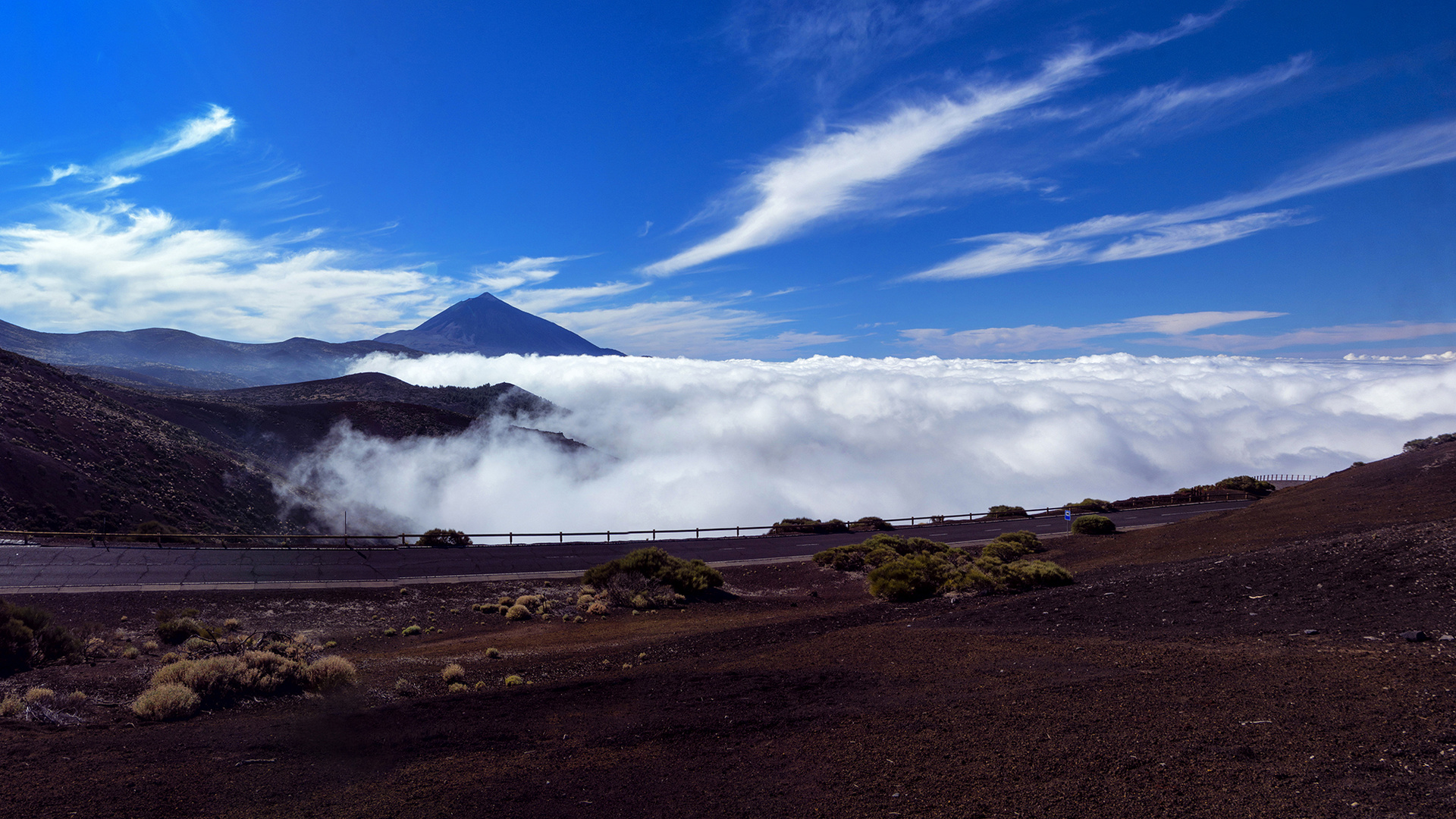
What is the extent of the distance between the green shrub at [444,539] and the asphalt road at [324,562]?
1.50 metres

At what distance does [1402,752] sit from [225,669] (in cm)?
1426

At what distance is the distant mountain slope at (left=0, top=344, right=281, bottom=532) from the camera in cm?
3619

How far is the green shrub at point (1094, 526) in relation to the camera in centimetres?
3250

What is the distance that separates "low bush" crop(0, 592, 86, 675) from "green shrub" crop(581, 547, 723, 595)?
1301 centimetres

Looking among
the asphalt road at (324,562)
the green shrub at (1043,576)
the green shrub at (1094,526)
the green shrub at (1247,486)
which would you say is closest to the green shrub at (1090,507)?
the asphalt road at (324,562)

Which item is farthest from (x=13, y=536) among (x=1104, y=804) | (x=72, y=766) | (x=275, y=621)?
(x=1104, y=804)

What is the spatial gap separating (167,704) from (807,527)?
1388 inches

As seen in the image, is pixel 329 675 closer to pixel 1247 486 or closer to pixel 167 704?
pixel 167 704

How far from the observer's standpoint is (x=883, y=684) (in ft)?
31.1

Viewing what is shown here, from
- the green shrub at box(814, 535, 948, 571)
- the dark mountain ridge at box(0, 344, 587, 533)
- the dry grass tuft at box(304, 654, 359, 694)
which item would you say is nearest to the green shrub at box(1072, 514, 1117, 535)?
the green shrub at box(814, 535, 948, 571)

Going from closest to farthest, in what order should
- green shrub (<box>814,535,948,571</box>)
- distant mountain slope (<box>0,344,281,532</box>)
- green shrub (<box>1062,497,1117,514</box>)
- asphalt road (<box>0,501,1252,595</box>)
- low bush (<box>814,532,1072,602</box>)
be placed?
low bush (<box>814,532,1072,602</box>) → asphalt road (<box>0,501,1252,595</box>) → green shrub (<box>814,535,948,571</box>) → distant mountain slope (<box>0,344,281,532</box>) → green shrub (<box>1062,497,1117,514</box>)

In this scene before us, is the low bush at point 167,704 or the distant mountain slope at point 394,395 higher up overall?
the distant mountain slope at point 394,395

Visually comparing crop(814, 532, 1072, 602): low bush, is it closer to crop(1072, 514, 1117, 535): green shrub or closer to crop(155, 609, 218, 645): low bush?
crop(1072, 514, 1117, 535): green shrub

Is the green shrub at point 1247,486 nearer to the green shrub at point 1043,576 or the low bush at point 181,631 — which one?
the green shrub at point 1043,576
